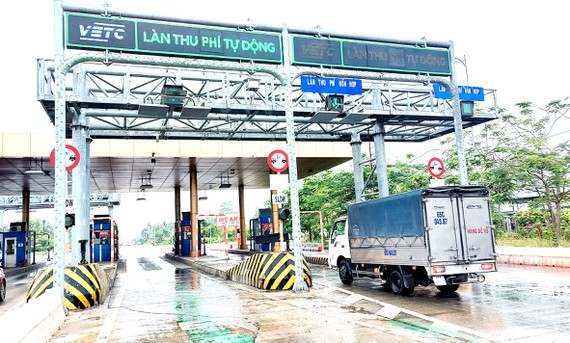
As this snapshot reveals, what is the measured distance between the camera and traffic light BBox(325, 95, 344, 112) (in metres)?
13.6

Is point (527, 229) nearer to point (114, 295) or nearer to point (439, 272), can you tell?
point (439, 272)

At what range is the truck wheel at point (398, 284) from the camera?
10969 millimetres

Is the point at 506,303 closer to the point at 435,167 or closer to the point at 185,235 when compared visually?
the point at 435,167

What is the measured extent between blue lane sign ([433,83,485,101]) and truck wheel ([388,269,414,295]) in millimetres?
5709

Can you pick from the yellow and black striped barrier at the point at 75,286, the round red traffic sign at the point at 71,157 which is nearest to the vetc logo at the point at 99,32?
the round red traffic sign at the point at 71,157

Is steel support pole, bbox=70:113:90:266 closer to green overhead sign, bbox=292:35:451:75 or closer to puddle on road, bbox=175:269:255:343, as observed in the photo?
puddle on road, bbox=175:269:255:343

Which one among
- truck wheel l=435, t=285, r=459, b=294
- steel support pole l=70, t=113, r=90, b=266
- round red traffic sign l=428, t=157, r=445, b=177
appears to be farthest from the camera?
round red traffic sign l=428, t=157, r=445, b=177

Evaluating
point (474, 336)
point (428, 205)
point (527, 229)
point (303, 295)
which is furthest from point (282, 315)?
point (527, 229)

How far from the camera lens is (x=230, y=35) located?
37.6 feet

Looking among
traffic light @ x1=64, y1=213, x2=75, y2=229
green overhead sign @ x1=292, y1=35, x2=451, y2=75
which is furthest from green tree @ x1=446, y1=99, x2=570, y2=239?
traffic light @ x1=64, y1=213, x2=75, y2=229

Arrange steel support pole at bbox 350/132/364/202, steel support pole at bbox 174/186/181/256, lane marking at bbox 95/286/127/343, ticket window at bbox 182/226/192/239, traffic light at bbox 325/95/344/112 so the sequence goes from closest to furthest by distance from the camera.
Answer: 1. lane marking at bbox 95/286/127/343
2. traffic light at bbox 325/95/344/112
3. steel support pole at bbox 350/132/364/202
4. ticket window at bbox 182/226/192/239
5. steel support pole at bbox 174/186/181/256

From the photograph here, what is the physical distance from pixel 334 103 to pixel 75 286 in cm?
826

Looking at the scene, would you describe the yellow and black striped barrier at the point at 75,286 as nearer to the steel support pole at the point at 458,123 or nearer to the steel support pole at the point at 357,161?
the steel support pole at the point at 357,161

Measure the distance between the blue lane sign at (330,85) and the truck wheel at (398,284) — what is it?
4.94 m
